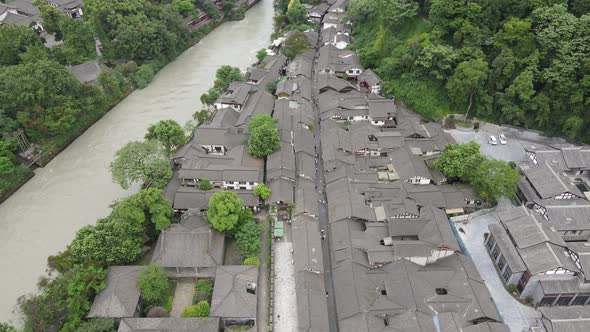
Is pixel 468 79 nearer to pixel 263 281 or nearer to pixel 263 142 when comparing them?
pixel 263 142

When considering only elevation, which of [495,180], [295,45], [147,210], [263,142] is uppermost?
[295,45]

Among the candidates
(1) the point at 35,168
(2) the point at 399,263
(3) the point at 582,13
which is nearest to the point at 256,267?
(2) the point at 399,263

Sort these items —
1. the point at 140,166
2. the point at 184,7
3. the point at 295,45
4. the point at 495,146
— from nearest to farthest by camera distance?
the point at 140,166 < the point at 495,146 < the point at 295,45 < the point at 184,7

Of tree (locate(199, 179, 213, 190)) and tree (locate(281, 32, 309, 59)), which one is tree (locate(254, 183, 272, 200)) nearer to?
tree (locate(199, 179, 213, 190))

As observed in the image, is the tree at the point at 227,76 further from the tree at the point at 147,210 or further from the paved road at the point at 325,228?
the tree at the point at 147,210

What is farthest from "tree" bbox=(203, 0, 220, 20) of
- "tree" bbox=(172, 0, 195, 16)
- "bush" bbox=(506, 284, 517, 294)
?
"bush" bbox=(506, 284, 517, 294)

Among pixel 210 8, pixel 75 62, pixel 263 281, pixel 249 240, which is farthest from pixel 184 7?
pixel 263 281
